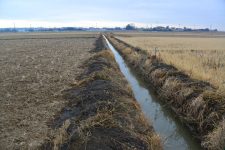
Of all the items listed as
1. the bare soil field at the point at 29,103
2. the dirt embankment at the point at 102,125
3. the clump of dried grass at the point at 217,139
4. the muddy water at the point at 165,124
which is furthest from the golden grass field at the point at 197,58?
the bare soil field at the point at 29,103

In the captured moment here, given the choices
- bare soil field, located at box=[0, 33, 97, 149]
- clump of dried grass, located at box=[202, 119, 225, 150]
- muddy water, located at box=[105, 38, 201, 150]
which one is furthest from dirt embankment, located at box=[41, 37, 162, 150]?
clump of dried grass, located at box=[202, 119, 225, 150]

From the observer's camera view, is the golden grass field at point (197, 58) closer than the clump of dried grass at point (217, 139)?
No

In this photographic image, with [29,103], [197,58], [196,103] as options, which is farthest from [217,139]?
[197,58]

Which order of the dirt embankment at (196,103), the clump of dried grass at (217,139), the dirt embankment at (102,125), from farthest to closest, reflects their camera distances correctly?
1. the dirt embankment at (196,103)
2. the clump of dried grass at (217,139)
3. the dirt embankment at (102,125)

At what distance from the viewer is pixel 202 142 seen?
10000 mm

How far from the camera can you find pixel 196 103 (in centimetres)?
1170

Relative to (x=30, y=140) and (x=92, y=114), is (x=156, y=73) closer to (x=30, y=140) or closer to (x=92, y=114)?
(x=92, y=114)

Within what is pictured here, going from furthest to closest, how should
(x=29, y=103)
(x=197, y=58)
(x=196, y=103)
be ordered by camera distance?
(x=197, y=58), (x=29, y=103), (x=196, y=103)

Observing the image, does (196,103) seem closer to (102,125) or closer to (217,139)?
(217,139)

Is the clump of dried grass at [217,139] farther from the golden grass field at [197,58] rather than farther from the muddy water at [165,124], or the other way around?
the golden grass field at [197,58]

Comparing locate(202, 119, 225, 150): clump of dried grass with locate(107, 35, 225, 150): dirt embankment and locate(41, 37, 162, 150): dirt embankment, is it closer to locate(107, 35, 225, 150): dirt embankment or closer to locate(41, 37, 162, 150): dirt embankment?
locate(107, 35, 225, 150): dirt embankment

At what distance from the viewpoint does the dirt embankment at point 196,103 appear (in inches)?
378

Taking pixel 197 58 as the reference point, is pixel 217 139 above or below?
above

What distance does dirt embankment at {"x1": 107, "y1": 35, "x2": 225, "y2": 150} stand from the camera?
9.59 meters
